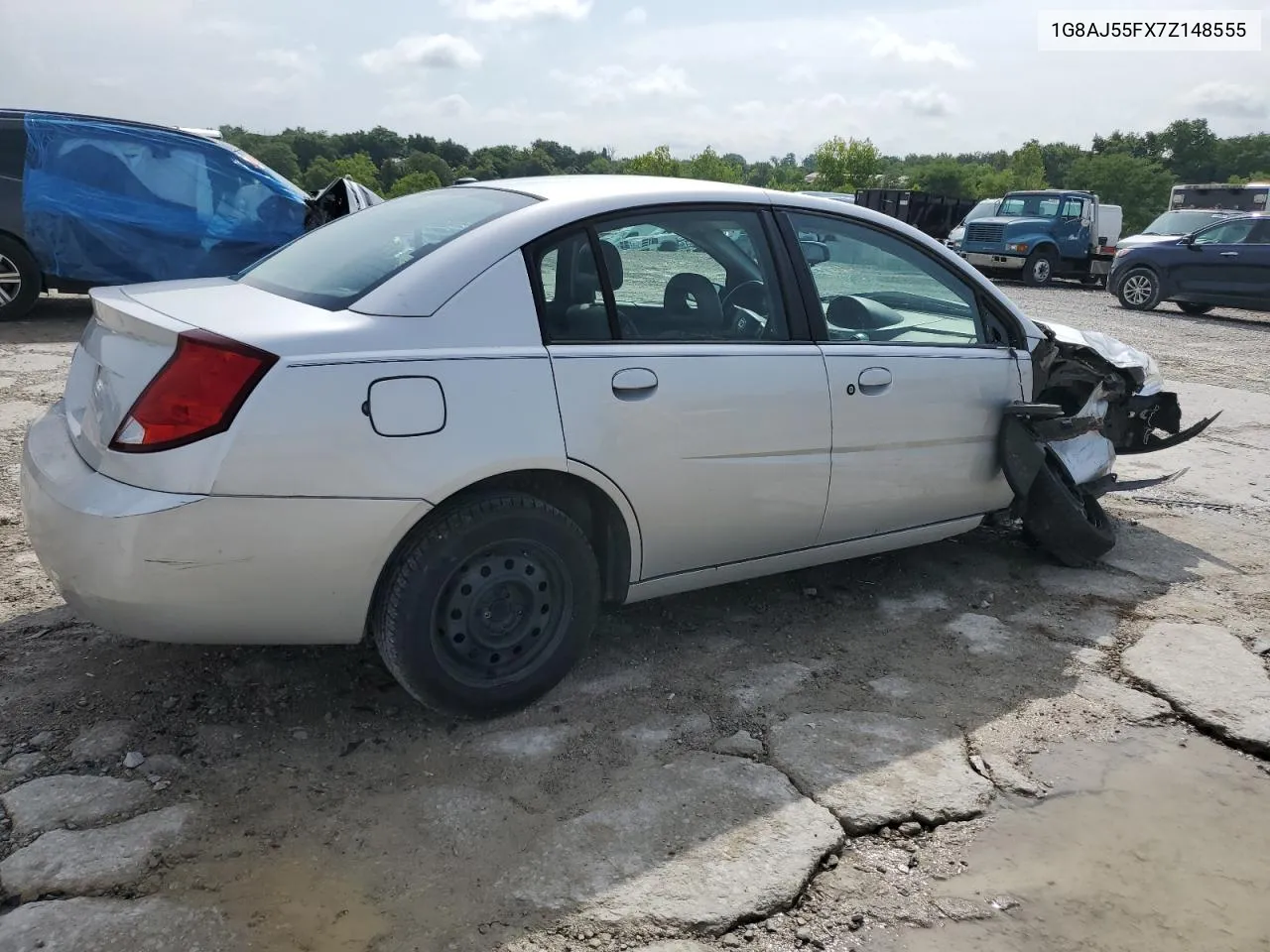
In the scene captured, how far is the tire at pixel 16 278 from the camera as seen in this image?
8.62m

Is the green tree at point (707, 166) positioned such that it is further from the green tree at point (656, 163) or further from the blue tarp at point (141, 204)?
the blue tarp at point (141, 204)

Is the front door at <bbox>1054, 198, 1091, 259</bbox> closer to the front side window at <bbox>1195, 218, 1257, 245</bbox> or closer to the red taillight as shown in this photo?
the front side window at <bbox>1195, 218, 1257, 245</bbox>

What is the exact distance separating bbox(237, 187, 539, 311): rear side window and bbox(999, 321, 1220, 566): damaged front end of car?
2.25 m

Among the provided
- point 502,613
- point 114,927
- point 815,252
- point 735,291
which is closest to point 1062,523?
point 815,252

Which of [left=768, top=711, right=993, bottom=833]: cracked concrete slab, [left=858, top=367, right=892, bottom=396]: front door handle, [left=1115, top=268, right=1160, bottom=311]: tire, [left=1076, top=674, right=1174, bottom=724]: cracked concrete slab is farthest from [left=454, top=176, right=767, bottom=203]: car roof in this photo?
[left=1115, top=268, right=1160, bottom=311]: tire

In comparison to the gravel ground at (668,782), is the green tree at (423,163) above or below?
above

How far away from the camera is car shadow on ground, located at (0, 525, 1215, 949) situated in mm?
2213

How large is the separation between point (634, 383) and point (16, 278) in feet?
26.4

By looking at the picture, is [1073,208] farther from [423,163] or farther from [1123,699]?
[423,163]

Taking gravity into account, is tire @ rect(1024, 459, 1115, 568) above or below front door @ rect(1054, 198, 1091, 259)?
below

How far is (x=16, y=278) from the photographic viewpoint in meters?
8.67

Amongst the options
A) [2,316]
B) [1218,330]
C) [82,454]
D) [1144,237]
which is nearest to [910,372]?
[82,454]

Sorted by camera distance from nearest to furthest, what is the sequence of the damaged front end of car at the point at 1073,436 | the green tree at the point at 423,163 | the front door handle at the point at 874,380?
1. the front door handle at the point at 874,380
2. the damaged front end of car at the point at 1073,436
3. the green tree at the point at 423,163

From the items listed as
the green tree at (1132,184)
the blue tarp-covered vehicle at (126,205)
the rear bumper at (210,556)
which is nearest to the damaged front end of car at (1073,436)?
the rear bumper at (210,556)
